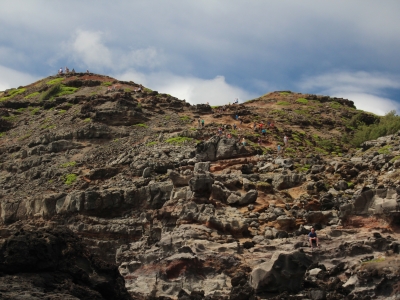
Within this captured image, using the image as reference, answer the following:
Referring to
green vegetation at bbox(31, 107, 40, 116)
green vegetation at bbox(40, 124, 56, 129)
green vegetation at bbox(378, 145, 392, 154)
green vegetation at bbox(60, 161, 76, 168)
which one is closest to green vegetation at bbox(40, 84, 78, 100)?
green vegetation at bbox(31, 107, 40, 116)

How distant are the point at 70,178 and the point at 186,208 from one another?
43.7ft

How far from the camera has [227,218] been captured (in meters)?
28.1

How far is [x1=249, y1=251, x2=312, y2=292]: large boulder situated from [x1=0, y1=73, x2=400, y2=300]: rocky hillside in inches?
1.9

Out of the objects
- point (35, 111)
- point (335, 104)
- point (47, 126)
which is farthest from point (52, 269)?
point (335, 104)

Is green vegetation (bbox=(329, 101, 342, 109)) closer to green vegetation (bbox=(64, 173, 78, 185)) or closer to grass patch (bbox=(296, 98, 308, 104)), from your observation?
grass patch (bbox=(296, 98, 308, 104))

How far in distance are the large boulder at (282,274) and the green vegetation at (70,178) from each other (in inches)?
781

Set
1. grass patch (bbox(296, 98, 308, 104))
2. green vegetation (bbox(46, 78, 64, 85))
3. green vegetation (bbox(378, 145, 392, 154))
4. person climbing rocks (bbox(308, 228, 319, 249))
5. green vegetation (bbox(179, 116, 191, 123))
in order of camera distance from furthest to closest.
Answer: grass patch (bbox(296, 98, 308, 104)) < green vegetation (bbox(46, 78, 64, 85)) < green vegetation (bbox(179, 116, 191, 123)) < green vegetation (bbox(378, 145, 392, 154)) < person climbing rocks (bbox(308, 228, 319, 249))

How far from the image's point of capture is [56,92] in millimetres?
Answer: 63656

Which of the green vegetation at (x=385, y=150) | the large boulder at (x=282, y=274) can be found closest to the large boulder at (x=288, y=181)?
the green vegetation at (x=385, y=150)

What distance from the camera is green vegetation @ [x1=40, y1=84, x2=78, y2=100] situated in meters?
62.7

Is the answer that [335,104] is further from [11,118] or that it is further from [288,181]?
[288,181]

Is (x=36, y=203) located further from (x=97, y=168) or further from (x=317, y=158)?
(x=317, y=158)

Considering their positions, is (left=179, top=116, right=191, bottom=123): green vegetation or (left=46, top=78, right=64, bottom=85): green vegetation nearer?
(left=179, top=116, right=191, bottom=123): green vegetation

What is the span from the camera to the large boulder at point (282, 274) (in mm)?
21812
